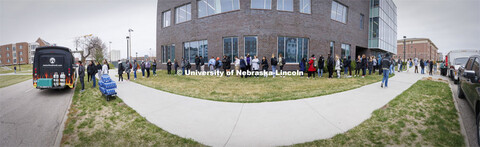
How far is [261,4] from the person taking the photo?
1596cm

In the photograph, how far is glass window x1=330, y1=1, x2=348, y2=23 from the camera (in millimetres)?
18453

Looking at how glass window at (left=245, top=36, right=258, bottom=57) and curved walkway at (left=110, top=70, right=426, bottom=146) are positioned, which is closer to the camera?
curved walkway at (left=110, top=70, right=426, bottom=146)

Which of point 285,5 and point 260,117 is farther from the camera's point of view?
point 285,5

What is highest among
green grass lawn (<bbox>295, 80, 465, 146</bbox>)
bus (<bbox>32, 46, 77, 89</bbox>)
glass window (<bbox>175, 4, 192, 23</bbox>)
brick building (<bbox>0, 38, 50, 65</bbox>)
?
glass window (<bbox>175, 4, 192, 23</bbox>)

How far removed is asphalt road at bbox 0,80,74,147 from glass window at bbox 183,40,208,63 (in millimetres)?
11647

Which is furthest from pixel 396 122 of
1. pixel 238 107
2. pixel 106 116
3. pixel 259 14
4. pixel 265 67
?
pixel 259 14

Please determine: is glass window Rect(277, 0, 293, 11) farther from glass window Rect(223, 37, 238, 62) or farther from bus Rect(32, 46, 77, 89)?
bus Rect(32, 46, 77, 89)

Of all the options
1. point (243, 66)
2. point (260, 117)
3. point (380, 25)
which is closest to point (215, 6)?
point (243, 66)

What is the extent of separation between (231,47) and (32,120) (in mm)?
13233

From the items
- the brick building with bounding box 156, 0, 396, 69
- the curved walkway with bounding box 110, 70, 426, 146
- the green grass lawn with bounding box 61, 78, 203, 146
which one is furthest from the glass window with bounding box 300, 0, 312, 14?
the green grass lawn with bounding box 61, 78, 203, 146

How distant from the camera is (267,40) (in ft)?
51.6

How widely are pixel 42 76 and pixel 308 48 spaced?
18641mm

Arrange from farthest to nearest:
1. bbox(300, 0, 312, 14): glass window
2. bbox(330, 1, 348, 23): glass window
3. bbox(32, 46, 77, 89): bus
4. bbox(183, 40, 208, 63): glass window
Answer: bbox(330, 1, 348, 23): glass window < bbox(183, 40, 208, 63): glass window < bbox(300, 0, 312, 14): glass window < bbox(32, 46, 77, 89): bus

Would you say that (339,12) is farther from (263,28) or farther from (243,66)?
(243,66)
